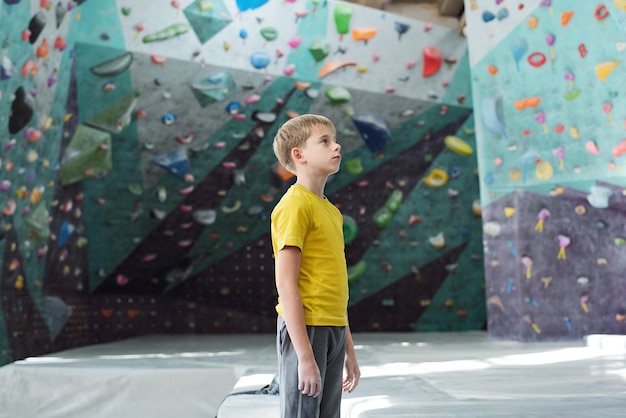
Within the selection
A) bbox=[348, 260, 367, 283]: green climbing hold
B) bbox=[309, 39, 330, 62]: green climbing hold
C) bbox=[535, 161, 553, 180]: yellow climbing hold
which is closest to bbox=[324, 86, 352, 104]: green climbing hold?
bbox=[309, 39, 330, 62]: green climbing hold

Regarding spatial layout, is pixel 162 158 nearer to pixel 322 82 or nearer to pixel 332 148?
pixel 322 82

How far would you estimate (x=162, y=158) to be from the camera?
18.9 ft

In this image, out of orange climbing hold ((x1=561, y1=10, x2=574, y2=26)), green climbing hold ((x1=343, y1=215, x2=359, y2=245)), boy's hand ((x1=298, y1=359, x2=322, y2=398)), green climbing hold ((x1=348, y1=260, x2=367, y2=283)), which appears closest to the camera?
boy's hand ((x1=298, y1=359, x2=322, y2=398))

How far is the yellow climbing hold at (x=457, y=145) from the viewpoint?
232 inches

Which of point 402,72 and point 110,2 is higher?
point 110,2

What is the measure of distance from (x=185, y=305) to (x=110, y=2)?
9.64 feet

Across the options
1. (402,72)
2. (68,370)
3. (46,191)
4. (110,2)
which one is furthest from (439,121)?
(68,370)

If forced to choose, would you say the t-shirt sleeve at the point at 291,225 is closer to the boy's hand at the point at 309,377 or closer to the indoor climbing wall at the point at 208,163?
the boy's hand at the point at 309,377

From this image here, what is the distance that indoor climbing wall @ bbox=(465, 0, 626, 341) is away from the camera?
4.54 metres

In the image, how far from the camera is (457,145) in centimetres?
592

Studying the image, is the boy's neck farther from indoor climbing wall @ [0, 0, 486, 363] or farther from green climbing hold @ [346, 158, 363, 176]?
green climbing hold @ [346, 158, 363, 176]

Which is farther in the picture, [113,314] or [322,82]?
[113,314]

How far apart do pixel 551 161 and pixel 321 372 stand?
365 centimetres

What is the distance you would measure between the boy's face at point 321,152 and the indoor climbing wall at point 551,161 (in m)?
3.46
